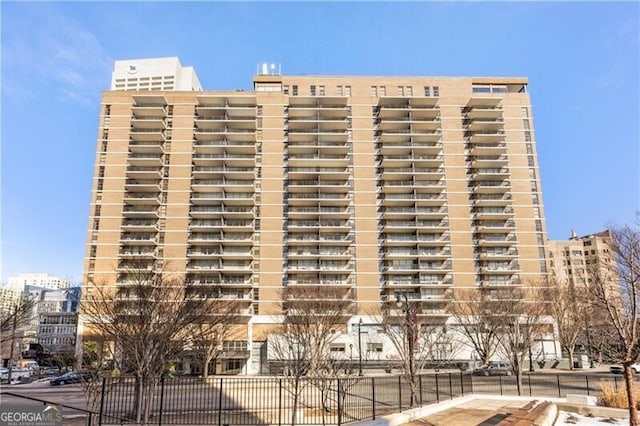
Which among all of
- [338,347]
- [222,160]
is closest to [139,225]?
[222,160]

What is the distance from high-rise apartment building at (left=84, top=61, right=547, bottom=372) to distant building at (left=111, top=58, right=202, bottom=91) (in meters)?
66.1

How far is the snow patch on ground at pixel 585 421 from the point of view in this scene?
1579 cm

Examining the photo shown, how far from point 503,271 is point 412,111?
99.0 ft

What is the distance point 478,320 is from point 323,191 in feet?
101

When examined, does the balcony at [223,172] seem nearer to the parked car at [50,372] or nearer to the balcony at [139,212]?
the balcony at [139,212]

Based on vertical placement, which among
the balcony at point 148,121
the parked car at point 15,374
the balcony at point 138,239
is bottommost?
the parked car at point 15,374

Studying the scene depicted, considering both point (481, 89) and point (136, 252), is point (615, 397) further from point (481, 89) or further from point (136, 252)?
point (481, 89)

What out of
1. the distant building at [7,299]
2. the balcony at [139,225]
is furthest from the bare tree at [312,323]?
the distant building at [7,299]

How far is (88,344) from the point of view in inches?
1885

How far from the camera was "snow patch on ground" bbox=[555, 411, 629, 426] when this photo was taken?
15.8 metres

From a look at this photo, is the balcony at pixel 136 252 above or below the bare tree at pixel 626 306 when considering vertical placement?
above

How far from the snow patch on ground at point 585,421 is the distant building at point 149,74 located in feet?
450

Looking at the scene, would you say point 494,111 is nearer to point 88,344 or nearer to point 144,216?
point 144,216

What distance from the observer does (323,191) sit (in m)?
72.0
